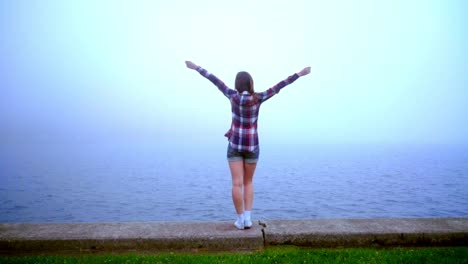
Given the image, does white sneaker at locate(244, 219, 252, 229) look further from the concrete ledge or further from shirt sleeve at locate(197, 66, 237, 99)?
shirt sleeve at locate(197, 66, 237, 99)

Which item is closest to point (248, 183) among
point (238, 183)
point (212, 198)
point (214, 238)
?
point (238, 183)

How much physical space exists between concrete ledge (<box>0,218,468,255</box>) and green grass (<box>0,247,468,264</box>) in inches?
16.8

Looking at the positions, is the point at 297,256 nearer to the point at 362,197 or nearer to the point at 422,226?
the point at 422,226

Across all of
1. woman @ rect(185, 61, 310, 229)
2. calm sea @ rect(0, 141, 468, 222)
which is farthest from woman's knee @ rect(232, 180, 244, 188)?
calm sea @ rect(0, 141, 468, 222)

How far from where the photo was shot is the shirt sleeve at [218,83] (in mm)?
5926

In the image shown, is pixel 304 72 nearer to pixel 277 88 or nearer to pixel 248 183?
pixel 277 88

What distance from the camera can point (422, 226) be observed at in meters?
6.02

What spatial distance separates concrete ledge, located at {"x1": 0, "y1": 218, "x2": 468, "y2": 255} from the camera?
554 centimetres

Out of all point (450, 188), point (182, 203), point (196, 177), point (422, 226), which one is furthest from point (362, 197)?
point (422, 226)

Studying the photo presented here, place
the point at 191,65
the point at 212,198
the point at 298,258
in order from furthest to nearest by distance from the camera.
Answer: the point at 212,198, the point at 191,65, the point at 298,258

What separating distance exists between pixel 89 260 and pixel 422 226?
5096 mm

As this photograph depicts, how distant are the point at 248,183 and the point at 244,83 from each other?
1622 mm

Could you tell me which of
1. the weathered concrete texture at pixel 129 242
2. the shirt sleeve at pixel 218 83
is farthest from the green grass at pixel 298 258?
the shirt sleeve at pixel 218 83

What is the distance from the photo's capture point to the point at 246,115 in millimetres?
5789
